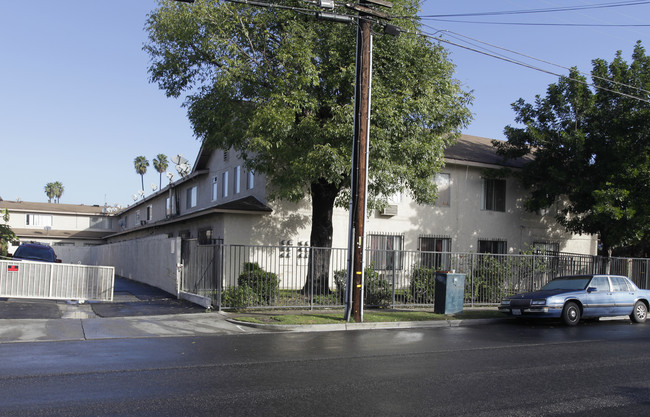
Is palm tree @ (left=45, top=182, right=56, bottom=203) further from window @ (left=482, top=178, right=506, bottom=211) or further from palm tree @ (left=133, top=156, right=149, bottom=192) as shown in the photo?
window @ (left=482, top=178, right=506, bottom=211)

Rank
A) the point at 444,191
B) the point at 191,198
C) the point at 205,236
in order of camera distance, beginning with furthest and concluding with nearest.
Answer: the point at 191,198
the point at 444,191
the point at 205,236

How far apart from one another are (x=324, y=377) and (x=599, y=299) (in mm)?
11043

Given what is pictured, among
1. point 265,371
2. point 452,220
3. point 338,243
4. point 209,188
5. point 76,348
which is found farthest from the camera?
point 209,188

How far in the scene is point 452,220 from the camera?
25.3 metres

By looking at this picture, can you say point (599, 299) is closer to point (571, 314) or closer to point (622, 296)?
point (622, 296)

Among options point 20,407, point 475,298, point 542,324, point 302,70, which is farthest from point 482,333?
point 20,407

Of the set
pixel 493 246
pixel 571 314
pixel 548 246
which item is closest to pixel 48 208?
pixel 493 246

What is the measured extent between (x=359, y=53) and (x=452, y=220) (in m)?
13.1

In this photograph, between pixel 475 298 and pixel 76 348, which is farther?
pixel 475 298

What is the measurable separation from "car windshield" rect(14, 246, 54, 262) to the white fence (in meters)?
5.95

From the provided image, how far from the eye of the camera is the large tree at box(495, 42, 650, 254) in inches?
856

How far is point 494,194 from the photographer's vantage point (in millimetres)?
26406

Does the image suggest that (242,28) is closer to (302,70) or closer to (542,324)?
(302,70)

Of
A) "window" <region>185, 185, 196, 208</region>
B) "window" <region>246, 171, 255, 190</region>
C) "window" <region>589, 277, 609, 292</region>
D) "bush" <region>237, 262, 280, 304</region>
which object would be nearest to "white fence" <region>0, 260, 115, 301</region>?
"bush" <region>237, 262, 280, 304</region>
